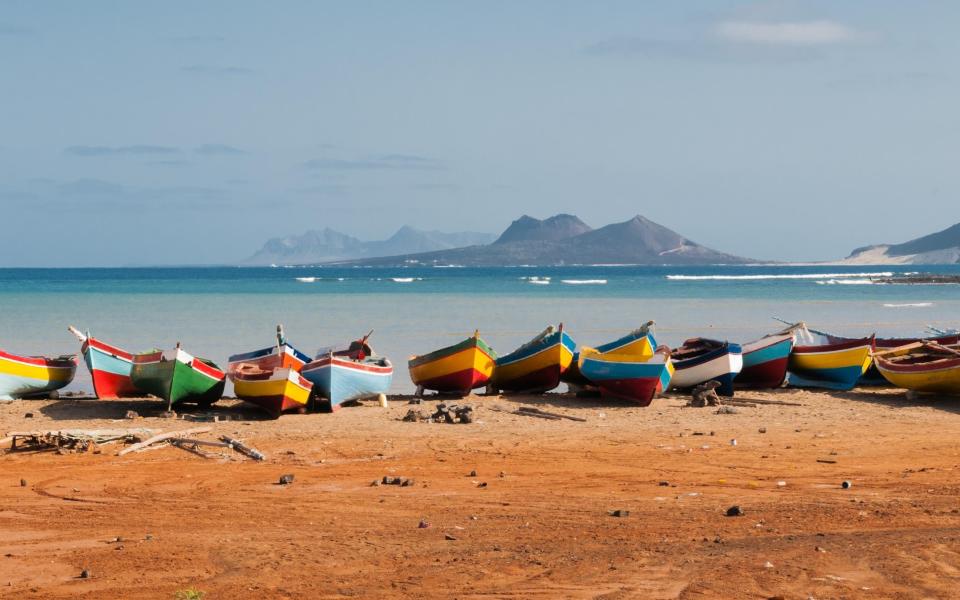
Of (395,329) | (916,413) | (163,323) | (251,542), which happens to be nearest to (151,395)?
(251,542)

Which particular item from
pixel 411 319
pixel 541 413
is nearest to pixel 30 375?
pixel 541 413

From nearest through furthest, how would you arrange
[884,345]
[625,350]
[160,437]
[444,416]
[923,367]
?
1. [160,437]
2. [444,416]
3. [923,367]
4. [625,350]
5. [884,345]

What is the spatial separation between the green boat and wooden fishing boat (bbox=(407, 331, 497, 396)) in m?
3.47

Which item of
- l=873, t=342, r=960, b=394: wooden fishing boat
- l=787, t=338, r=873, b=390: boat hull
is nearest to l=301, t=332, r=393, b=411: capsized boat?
l=787, t=338, r=873, b=390: boat hull

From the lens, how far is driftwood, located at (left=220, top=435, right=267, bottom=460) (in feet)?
40.5

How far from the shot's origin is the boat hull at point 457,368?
17.8 m

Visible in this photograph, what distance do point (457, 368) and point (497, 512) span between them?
831 cm

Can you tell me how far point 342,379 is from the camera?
16.3m

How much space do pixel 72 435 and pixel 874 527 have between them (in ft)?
28.8

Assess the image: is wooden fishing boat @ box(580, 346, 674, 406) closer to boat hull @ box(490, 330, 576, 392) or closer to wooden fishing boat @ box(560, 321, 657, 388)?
wooden fishing boat @ box(560, 321, 657, 388)

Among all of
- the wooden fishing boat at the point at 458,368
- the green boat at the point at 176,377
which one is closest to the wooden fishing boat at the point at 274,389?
the green boat at the point at 176,377

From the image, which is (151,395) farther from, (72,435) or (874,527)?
(874,527)

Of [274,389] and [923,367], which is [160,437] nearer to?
[274,389]

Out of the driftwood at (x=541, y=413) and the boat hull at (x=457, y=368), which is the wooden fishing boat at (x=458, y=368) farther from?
the driftwood at (x=541, y=413)
